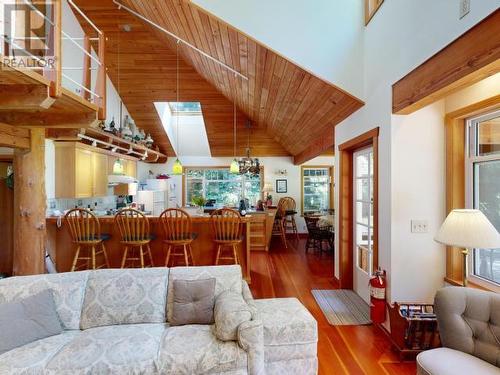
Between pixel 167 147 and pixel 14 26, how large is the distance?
19.0 ft

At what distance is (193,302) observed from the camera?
8.01ft

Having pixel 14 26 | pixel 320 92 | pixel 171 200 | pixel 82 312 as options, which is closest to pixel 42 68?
pixel 14 26

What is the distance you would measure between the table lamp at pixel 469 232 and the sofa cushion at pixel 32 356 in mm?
2842

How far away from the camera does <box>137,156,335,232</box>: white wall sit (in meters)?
9.09

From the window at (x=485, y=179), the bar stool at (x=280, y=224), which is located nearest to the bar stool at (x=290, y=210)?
the bar stool at (x=280, y=224)

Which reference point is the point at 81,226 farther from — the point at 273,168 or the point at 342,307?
the point at 273,168


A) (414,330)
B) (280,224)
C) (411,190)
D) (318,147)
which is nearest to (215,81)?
(318,147)

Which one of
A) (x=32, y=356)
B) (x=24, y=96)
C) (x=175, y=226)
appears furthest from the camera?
(x=175, y=226)

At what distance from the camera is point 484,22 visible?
1740 millimetres

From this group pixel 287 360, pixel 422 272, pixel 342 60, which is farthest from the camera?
pixel 342 60

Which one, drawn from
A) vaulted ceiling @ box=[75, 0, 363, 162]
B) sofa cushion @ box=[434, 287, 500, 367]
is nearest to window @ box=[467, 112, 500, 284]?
sofa cushion @ box=[434, 287, 500, 367]

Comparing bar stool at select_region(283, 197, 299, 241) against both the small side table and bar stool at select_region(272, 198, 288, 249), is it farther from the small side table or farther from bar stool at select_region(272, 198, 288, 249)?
the small side table

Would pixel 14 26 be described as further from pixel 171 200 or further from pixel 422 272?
pixel 171 200

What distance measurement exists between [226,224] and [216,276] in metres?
1.70
